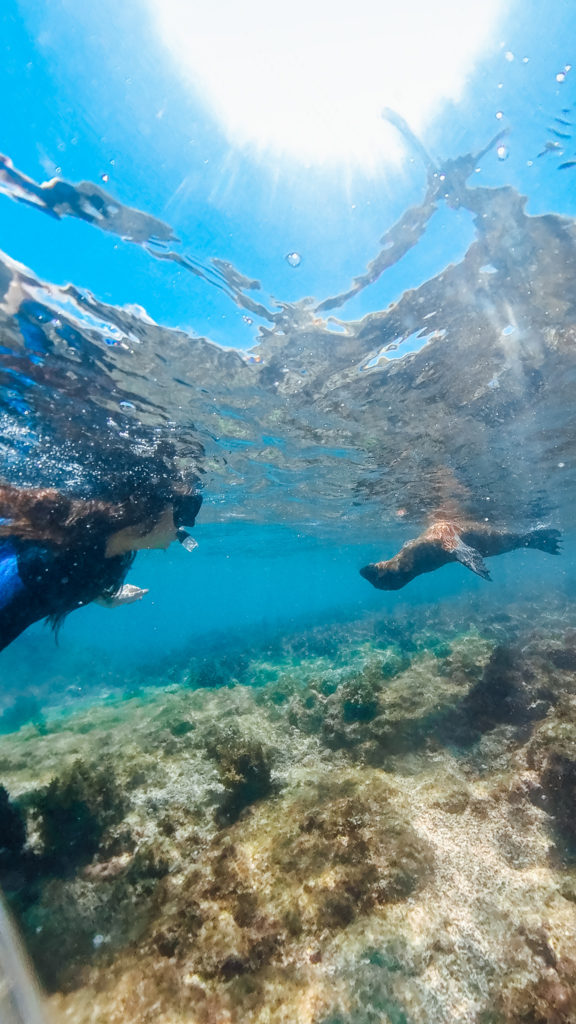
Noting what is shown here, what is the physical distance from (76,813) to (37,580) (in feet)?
10.4

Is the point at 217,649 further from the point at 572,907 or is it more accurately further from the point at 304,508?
the point at 572,907

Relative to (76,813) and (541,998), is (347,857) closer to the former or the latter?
(541,998)

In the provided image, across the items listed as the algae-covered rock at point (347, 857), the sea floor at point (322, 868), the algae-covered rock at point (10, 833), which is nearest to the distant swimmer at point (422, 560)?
the sea floor at point (322, 868)

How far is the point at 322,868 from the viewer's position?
4.22 m

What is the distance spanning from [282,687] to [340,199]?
11.8m

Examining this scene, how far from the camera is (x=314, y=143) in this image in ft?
20.9

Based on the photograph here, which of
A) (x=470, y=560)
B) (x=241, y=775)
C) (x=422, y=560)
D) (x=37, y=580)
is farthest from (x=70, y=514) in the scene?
(x=470, y=560)

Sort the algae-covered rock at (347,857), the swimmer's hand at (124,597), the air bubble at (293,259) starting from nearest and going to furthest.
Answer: the algae-covered rock at (347,857) → the swimmer's hand at (124,597) → the air bubble at (293,259)

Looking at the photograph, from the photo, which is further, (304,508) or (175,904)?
(304,508)

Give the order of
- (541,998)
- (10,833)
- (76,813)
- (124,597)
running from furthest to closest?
1. (124,597)
2. (76,813)
3. (10,833)
4. (541,998)

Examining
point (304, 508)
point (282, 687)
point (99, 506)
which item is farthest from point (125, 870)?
point (304, 508)

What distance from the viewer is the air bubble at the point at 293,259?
25.6 ft

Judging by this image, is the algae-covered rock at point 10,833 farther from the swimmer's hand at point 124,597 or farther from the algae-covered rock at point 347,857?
the algae-covered rock at point 347,857

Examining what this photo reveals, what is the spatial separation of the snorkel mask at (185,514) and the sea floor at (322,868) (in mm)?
3248
